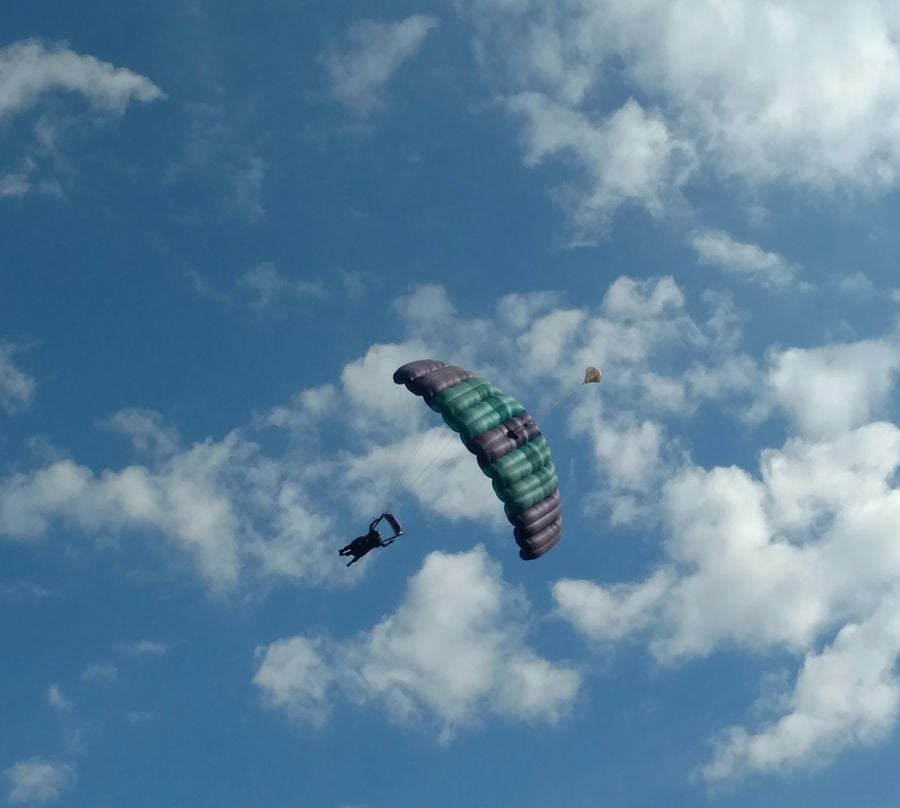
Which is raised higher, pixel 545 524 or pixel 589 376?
pixel 589 376

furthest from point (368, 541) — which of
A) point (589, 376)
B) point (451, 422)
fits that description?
point (589, 376)

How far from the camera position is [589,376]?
2785 inches

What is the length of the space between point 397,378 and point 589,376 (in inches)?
357

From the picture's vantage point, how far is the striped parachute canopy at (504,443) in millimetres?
67000

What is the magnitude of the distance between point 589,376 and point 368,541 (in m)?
13.0

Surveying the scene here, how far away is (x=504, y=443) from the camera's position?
6738 cm

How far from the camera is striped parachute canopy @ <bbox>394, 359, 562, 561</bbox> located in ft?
220

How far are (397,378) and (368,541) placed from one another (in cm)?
763

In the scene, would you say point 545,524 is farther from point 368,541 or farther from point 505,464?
point 368,541

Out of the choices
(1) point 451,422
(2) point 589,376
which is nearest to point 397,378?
(1) point 451,422

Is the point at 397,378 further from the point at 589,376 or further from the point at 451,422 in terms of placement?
the point at 589,376

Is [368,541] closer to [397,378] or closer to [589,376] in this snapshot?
[397,378]

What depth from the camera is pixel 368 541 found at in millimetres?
67625

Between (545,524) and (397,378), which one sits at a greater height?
(397,378)
